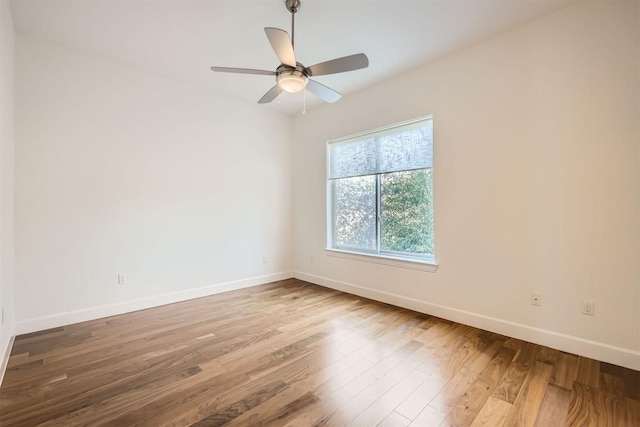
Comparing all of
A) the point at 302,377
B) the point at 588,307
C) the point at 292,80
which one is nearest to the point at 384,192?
the point at 292,80

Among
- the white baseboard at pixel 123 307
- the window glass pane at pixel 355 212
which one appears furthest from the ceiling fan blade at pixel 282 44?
the white baseboard at pixel 123 307

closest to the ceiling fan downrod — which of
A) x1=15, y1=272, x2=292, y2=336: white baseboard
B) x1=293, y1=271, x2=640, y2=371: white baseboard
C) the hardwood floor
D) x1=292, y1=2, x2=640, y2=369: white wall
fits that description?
x1=292, y1=2, x2=640, y2=369: white wall

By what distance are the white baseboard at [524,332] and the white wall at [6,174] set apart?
135 inches

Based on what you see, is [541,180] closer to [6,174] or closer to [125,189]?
[125,189]

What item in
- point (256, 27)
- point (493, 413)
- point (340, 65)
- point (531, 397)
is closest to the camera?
point (493, 413)

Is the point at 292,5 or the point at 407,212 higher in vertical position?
the point at 292,5

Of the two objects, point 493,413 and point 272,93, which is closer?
point 493,413

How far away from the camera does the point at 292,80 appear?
87.4 inches

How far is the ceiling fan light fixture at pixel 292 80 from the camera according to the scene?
7.18 feet

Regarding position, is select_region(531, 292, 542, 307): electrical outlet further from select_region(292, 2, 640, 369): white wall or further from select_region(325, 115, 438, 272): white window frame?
select_region(325, 115, 438, 272): white window frame

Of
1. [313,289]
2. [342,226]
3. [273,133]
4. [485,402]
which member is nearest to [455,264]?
[485,402]

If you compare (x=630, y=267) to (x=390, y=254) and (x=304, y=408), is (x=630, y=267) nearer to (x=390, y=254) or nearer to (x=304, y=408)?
(x=390, y=254)

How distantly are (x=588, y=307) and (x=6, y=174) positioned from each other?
4714mm

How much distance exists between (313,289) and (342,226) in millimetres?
1021
